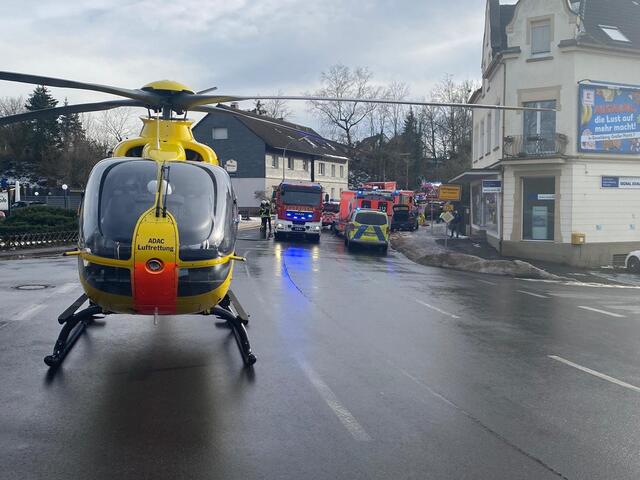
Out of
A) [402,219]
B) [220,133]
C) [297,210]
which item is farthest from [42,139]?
[297,210]

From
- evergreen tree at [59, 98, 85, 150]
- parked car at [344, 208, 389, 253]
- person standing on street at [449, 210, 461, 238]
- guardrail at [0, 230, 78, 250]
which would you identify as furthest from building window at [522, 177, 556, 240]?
evergreen tree at [59, 98, 85, 150]

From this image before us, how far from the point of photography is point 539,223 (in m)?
27.0

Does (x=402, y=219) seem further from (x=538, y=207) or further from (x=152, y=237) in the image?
(x=152, y=237)

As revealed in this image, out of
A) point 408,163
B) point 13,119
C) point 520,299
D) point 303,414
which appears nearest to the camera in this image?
point 303,414

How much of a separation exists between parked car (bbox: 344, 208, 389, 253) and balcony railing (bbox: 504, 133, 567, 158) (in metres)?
6.18

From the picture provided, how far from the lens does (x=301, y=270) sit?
19.5 metres

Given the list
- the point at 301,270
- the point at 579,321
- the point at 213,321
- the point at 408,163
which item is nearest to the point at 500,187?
the point at 301,270

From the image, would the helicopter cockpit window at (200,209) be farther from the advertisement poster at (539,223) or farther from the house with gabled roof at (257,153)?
the house with gabled roof at (257,153)

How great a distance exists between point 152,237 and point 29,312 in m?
5.65

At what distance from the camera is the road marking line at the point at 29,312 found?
426 inches

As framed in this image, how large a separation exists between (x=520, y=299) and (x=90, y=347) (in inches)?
414

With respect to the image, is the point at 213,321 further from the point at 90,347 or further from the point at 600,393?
the point at 600,393

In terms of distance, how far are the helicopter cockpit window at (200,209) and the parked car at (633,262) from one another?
20.5 meters

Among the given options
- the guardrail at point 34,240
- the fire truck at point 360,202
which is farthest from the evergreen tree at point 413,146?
the guardrail at point 34,240
